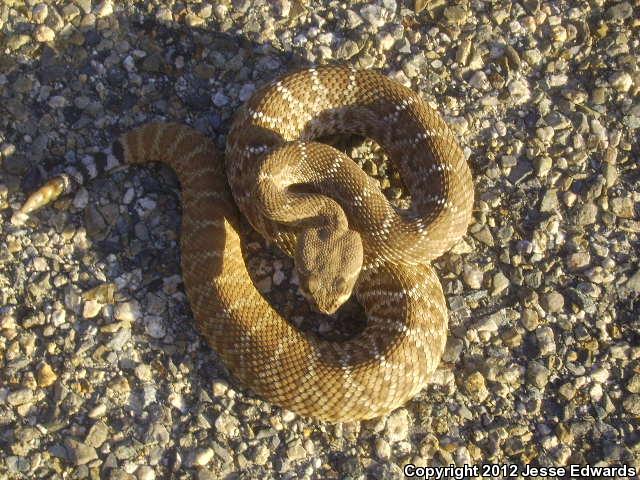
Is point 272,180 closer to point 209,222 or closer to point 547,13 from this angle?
point 209,222

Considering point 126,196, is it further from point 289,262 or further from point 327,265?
point 327,265

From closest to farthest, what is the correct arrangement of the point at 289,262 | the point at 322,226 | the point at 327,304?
1. the point at 327,304
2. the point at 322,226
3. the point at 289,262

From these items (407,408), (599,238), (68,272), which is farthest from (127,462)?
(599,238)

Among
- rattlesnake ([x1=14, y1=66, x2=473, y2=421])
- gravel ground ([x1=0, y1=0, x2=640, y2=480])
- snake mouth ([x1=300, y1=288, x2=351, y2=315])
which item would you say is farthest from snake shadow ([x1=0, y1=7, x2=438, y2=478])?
snake mouth ([x1=300, y1=288, x2=351, y2=315])

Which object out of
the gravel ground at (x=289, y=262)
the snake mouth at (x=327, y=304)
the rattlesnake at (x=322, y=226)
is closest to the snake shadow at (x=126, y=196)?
the gravel ground at (x=289, y=262)

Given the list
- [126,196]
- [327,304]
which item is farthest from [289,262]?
[126,196]

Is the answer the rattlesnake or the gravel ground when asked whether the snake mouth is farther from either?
the gravel ground
